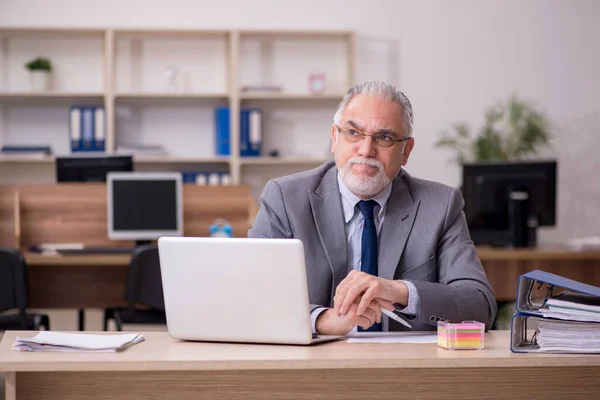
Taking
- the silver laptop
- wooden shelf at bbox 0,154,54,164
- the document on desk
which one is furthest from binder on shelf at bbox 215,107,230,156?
the silver laptop

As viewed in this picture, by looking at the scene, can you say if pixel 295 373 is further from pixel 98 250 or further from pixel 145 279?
pixel 98 250

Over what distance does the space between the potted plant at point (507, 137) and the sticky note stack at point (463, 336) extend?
436cm

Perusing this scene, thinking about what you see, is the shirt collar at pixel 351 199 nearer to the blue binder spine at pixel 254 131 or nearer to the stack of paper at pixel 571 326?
the stack of paper at pixel 571 326

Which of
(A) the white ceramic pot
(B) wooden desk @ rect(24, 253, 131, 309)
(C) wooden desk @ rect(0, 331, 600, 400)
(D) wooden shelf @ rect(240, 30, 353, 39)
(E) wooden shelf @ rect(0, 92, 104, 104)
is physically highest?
(D) wooden shelf @ rect(240, 30, 353, 39)

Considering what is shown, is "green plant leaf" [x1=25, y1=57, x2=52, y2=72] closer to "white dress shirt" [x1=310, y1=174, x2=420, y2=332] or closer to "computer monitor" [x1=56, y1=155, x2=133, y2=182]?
"computer monitor" [x1=56, y1=155, x2=133, y2=182]

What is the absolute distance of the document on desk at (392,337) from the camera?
186cm

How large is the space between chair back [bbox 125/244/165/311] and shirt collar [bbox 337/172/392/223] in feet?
6.43

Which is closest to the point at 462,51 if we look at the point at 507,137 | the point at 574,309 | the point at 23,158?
the point at 507,137

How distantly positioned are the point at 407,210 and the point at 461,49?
4.52 metres

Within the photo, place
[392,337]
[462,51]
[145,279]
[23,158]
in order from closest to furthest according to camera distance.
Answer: [392,337], [145,279], [23,158], [462,51]

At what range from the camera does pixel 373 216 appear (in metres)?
2.25

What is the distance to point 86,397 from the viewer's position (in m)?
1.65

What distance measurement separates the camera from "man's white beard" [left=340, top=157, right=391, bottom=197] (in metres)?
2.16

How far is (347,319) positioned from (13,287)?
2506 millimetres
